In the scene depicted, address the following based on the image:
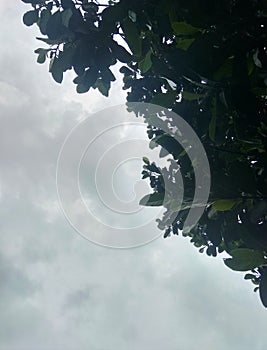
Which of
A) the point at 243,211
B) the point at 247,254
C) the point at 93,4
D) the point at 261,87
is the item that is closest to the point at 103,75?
the point at 93,4

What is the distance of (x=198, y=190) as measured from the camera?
109 inches

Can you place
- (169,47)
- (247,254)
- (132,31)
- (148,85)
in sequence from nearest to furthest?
(247,254)
(132,31)
(169,47)
(148,85)

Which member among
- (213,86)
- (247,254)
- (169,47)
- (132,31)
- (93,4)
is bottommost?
(247,254)

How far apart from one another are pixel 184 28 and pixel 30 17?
1.50m

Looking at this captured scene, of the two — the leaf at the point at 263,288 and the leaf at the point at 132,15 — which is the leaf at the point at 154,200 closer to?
the leaf at the point at 263,288

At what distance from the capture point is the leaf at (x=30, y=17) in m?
3.18

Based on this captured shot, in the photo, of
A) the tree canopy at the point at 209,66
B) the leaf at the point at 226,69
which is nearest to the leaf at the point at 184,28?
the tree canopy at the point at 209,66

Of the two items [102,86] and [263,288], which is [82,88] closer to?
[102,86]

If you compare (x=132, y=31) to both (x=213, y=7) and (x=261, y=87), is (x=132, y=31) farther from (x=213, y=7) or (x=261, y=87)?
(x=261, y=87)

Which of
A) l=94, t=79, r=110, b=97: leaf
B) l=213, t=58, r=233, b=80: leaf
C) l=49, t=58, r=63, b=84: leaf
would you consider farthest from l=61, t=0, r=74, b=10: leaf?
l=213, t=58, r=233, b=80: leaf

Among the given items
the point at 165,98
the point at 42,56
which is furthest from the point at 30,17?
the point at 165,98

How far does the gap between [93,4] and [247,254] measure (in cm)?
198

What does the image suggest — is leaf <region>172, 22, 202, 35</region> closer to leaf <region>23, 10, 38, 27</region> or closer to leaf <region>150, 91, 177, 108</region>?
leaf <region>150, 91, 177, 108</region>

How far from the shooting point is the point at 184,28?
90.0 inches
